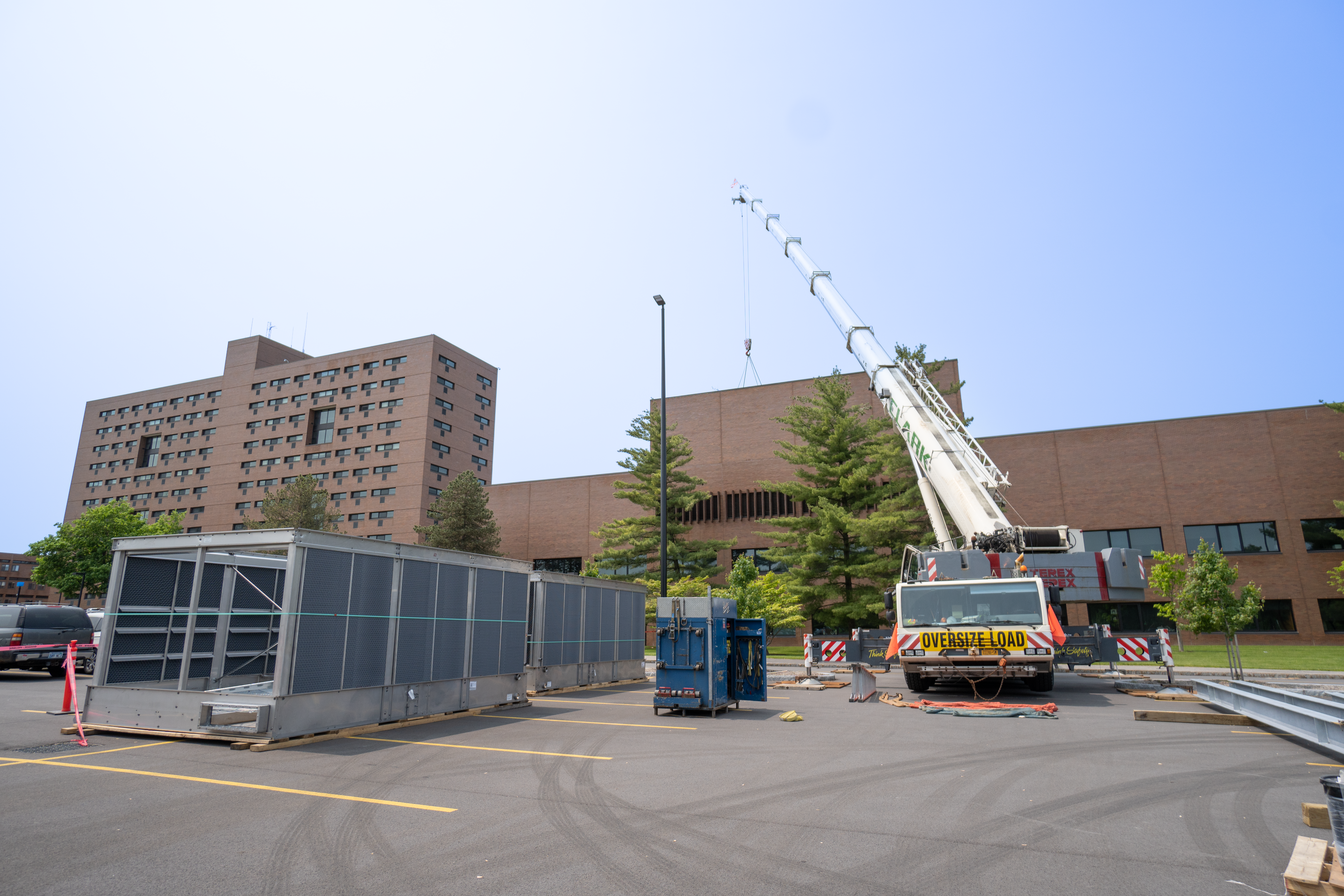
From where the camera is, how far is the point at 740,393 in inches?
1742

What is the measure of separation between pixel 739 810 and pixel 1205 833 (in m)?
3.72

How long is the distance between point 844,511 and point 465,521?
25527 millimetres

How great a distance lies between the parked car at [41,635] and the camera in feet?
60.5

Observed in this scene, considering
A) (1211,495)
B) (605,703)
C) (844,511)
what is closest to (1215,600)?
(844,511)

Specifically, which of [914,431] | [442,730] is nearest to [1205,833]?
[442,730]

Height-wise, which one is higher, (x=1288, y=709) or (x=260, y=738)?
(x=1288, y=709)

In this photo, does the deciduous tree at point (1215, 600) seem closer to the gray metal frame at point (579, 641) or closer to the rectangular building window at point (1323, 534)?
the gray metal frame at point (579, 641)

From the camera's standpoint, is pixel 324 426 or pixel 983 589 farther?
pixel 324 426

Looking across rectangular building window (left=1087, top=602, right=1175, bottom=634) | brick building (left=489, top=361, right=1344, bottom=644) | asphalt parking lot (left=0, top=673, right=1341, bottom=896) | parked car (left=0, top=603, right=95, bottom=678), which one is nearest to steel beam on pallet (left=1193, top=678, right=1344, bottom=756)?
asphalt parking lot (left=0, top=673, right=1341, bottom=896)

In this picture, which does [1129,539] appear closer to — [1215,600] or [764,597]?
[1215,600]

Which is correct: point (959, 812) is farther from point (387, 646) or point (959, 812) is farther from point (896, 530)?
point (896, 530)

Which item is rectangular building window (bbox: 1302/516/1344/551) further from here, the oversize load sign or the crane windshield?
the oversize load sign

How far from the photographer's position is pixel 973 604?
14.6 m

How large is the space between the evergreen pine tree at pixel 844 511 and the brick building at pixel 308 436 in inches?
1486
